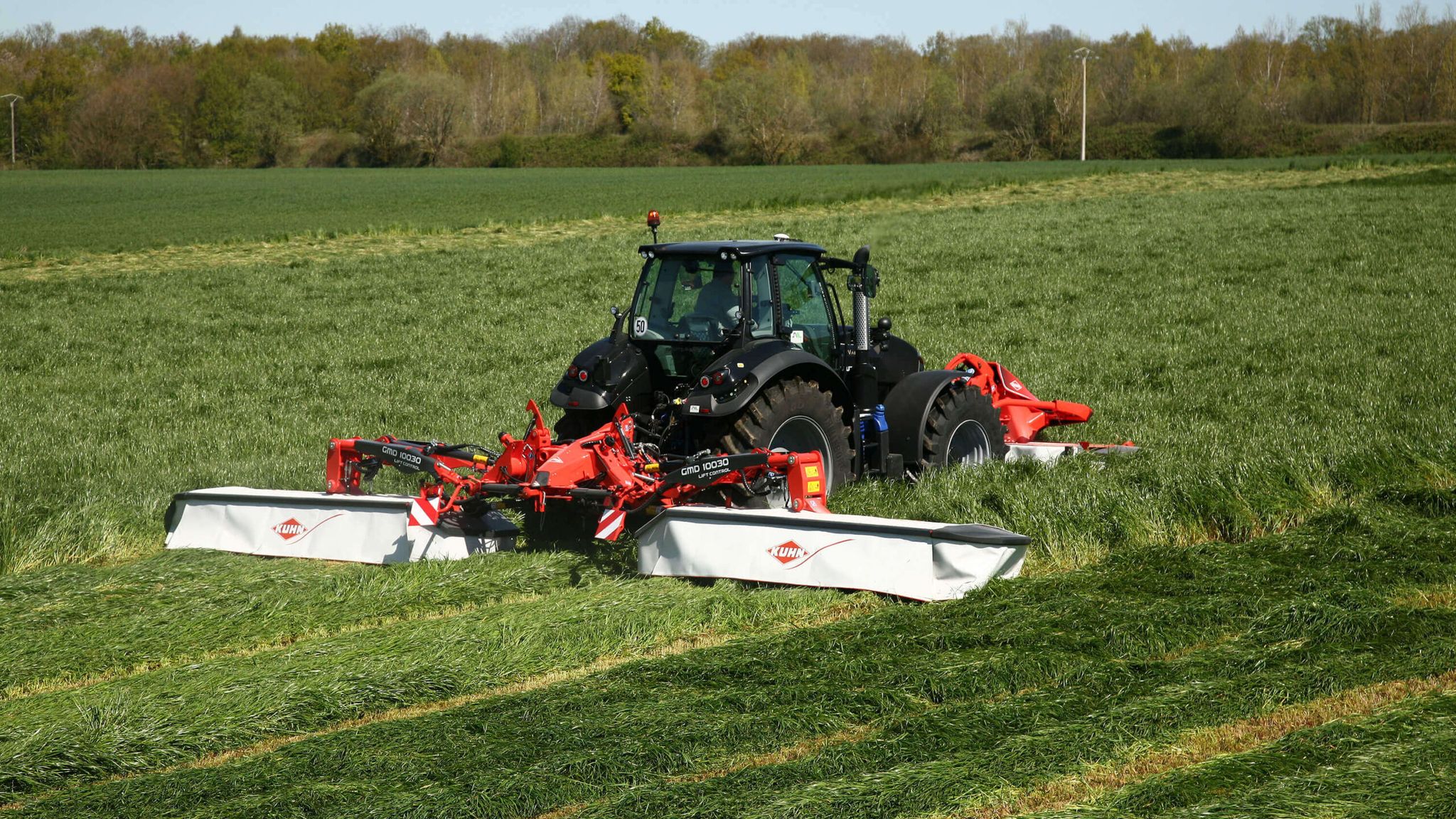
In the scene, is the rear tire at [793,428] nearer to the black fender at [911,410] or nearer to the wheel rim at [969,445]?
the black fender at [911,410]

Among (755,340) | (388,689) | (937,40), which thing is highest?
(937,40)

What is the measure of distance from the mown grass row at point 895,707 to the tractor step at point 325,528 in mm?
2585

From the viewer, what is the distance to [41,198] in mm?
48594

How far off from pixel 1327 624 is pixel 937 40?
12665 centimetres

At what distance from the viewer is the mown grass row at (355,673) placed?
5.23m

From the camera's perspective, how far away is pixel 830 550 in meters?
7.22

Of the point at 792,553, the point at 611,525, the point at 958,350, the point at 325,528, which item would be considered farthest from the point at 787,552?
the point at 958,350

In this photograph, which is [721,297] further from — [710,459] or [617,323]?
[710,459]

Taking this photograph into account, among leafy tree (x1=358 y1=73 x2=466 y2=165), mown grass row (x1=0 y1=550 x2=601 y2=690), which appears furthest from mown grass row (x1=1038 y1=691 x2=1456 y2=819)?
leafy tree (x1=358 y1=73 x2=466 y2=165)

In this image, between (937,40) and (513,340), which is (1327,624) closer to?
(513,340)

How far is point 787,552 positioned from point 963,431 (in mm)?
3051

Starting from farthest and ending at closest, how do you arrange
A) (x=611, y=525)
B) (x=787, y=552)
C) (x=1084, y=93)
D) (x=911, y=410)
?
(x=1084, y=93), (x=911, y=410), (x=611, y=525), (x=787, y=552)

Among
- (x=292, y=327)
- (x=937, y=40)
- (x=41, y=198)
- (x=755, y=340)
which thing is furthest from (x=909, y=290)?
(x=937, y=40)

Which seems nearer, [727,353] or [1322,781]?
[1322,781]
